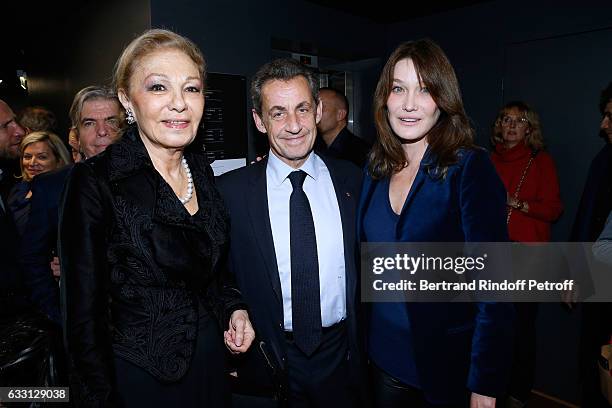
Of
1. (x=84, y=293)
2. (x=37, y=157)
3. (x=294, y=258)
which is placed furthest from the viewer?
(x=37, y=157)

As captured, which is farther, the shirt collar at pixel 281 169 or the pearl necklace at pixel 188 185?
the shirt collar at pixel 281 169

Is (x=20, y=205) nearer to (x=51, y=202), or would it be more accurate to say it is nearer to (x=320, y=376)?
(x=51, y=202)

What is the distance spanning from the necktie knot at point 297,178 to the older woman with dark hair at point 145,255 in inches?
18.2

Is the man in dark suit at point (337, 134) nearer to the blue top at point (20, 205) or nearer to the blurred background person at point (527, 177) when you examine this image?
the blurred background person at point (527, 177)

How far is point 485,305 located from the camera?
61.1 inches

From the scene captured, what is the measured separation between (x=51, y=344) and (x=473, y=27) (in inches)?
171

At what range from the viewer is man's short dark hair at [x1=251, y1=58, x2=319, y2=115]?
198 centimetres

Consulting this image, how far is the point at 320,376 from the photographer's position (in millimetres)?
1845

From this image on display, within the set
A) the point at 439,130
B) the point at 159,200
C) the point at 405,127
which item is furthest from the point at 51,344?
the point at 439,130

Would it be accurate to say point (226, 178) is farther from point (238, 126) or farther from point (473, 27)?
point (473, 27)

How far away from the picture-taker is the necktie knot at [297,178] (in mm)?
1923

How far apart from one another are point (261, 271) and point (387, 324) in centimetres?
57

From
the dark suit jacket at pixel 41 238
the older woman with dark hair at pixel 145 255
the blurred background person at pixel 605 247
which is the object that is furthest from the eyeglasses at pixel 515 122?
the dark suit jacket at pixel 41 238

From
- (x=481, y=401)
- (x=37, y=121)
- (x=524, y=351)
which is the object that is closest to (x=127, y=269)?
(x=481, y=401)
